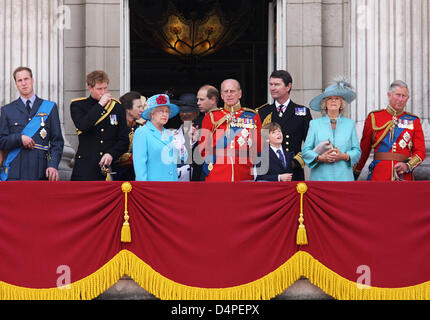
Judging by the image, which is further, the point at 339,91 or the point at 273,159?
the point at 339,91

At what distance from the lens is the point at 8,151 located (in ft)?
29.9

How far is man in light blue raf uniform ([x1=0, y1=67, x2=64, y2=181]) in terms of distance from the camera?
8.99 metres

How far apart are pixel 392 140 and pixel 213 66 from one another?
10.8 m

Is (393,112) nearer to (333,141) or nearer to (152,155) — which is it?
(333,141)

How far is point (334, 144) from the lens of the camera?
898cm

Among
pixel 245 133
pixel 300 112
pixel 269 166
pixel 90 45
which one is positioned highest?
pixel 90 45

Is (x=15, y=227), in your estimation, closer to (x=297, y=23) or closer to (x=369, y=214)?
(x=369, y=214)

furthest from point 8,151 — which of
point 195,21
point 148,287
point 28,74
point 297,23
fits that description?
point 195,21

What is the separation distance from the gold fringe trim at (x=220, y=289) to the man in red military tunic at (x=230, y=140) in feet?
3.92

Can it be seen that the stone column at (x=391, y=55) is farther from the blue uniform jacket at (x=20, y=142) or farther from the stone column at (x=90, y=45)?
the blue uniform jacket at (x=20, y=142)

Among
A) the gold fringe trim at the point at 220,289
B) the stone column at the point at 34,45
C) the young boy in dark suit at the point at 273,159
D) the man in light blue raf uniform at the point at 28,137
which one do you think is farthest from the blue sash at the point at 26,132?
the young boy in dark suit at the point at 273,159

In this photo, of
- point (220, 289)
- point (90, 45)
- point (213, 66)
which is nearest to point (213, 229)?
point (220, 289)

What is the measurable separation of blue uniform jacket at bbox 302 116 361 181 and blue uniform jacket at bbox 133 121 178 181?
4.63 ft

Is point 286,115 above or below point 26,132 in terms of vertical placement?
above
